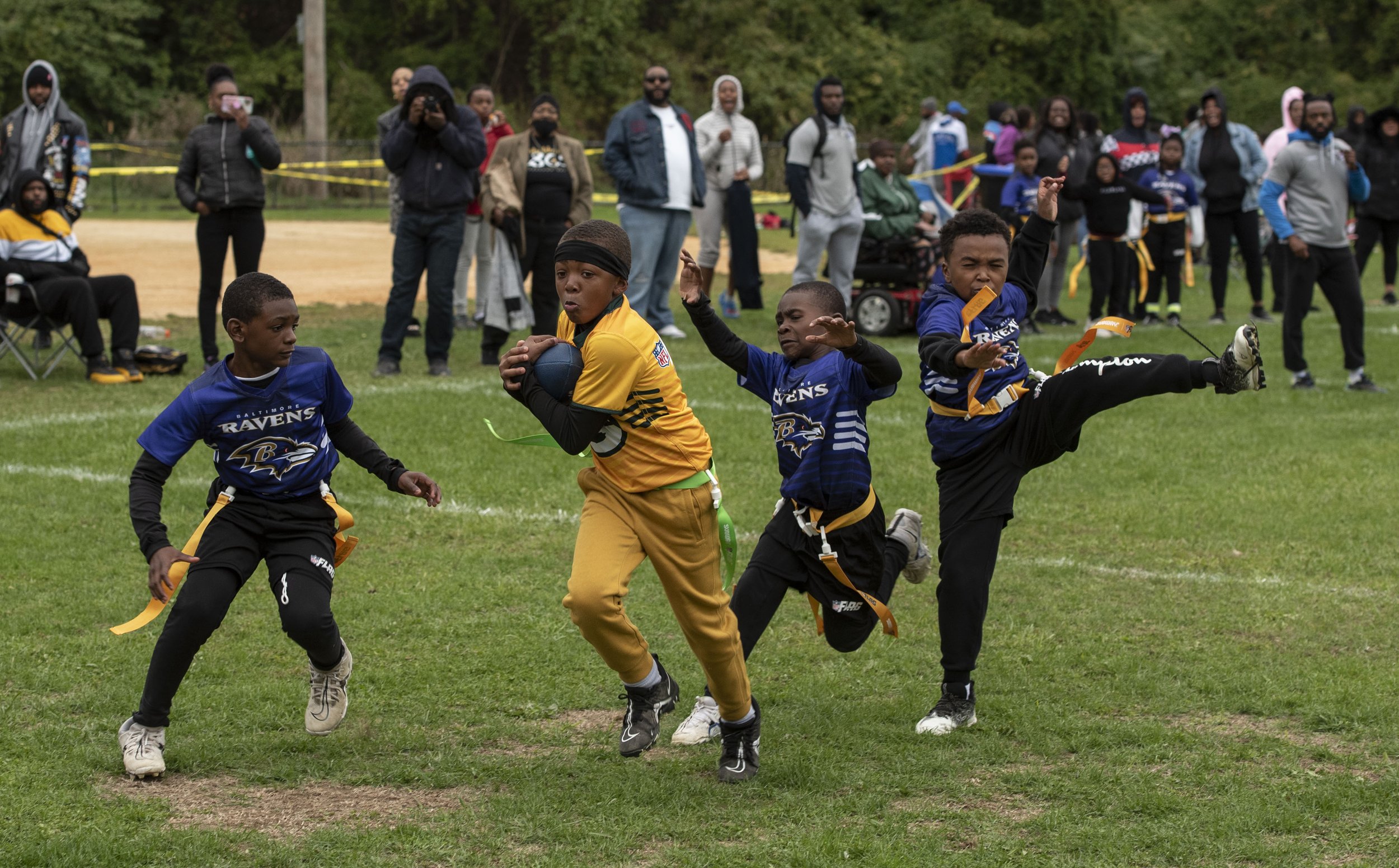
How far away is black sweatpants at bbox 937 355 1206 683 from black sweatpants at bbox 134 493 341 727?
6.96 ft

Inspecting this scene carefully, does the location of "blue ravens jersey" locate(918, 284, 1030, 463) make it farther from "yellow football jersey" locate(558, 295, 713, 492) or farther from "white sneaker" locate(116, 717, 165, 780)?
"white sneaker" locate(116, 717, 165, 780)

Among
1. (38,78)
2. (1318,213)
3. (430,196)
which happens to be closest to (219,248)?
(430,196)

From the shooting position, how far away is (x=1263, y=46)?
52.5m

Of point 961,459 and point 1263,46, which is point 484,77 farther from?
point 961,459

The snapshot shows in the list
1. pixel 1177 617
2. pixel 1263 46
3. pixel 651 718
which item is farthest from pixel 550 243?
pixel 1263 46

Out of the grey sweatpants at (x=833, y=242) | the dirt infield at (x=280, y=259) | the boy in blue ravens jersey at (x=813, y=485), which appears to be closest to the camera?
the boy in blue ravens jersey at (x=813, y=485)

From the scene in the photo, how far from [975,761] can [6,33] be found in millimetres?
38091

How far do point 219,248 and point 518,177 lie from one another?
2.46m

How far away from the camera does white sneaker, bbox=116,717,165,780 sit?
4.85m

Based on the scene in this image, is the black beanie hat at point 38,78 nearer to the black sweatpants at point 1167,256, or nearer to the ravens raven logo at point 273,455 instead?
the ravens raven logo at point 273,455

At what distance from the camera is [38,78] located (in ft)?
40.2

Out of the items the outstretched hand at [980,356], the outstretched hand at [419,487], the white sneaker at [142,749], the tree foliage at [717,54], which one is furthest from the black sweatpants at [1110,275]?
the tree foliage at [717,54]

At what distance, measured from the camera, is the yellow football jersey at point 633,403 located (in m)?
4.68

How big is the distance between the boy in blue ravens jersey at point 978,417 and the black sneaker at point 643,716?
0.93 metres
